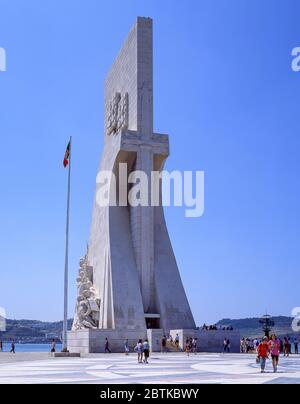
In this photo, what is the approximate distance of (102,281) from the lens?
105 feet

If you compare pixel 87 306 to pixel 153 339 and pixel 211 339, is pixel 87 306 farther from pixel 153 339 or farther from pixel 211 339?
pixel 211 339

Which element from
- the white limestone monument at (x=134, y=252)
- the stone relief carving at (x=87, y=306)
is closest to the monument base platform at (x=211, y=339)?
the white limestone monument at (x=134, y=252)

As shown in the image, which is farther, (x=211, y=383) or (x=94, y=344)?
(x=94, y=344)

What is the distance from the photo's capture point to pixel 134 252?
3183cm

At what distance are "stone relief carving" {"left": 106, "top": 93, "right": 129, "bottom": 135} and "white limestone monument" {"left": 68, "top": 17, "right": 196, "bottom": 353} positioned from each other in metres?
0.07

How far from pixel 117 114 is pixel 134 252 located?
9.38 meters

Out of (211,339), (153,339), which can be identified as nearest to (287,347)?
(211,339)

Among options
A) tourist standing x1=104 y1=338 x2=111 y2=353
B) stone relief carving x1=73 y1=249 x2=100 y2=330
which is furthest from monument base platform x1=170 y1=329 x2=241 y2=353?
stone relief carving x1=73 y1=249 x2=100 y2=330

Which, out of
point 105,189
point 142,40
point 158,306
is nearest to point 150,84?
point 142,40

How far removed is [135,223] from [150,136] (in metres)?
4.98

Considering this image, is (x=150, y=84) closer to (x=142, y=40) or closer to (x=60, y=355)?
(x=142, y=40)

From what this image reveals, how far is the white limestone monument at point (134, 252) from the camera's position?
98.0 feet
